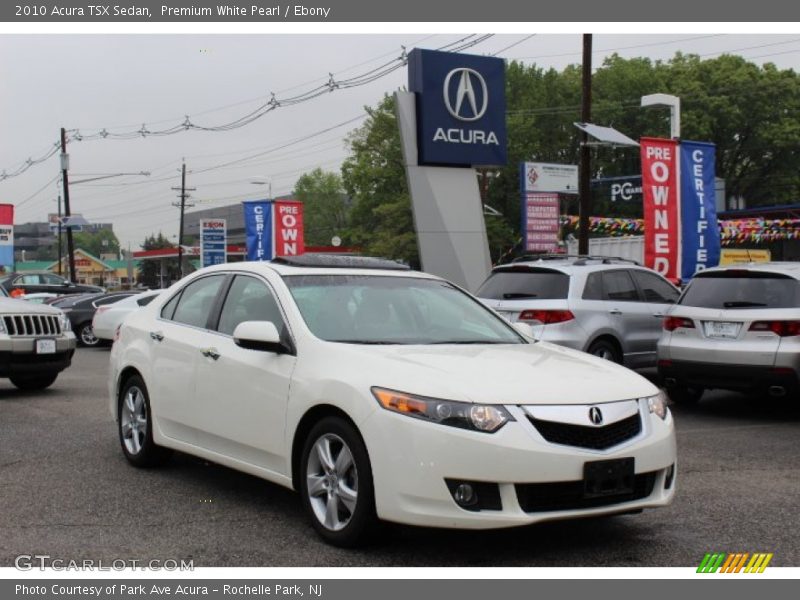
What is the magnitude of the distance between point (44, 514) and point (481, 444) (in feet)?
9.44

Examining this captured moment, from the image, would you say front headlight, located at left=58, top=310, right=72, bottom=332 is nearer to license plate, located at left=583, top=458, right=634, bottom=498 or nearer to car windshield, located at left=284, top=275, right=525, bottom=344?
car windshield, located at left=284, top=275, right=525, bottom=344

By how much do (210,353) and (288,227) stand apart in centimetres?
2608

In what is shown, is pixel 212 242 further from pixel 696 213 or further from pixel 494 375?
pixel 494 375

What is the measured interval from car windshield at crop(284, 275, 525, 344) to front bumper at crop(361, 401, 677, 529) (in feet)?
3.37

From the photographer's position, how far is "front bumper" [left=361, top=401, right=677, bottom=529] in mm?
4344

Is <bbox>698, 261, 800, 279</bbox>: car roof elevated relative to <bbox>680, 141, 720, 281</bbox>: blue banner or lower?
lower

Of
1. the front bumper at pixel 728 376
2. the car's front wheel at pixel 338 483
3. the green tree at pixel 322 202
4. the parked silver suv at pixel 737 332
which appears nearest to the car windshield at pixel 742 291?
the parked silver suv at pixel 737 332

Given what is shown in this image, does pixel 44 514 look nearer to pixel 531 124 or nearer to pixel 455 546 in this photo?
pixel 455 546

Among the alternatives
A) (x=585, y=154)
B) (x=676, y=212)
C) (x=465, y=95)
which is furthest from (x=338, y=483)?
(x=585, y=154)

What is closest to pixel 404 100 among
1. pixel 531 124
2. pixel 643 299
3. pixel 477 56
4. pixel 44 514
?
pixel 477 56

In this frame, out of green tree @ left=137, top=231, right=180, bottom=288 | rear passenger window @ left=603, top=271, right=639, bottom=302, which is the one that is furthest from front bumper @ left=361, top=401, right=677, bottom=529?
green tree @ left=137, top=231, right=180, bottom=288

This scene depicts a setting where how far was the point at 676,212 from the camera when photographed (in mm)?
16703

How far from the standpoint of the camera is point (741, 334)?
30.7 feet

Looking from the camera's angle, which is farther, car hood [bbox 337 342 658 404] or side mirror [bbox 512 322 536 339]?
side mirror [bbox 512 322 536 339]
